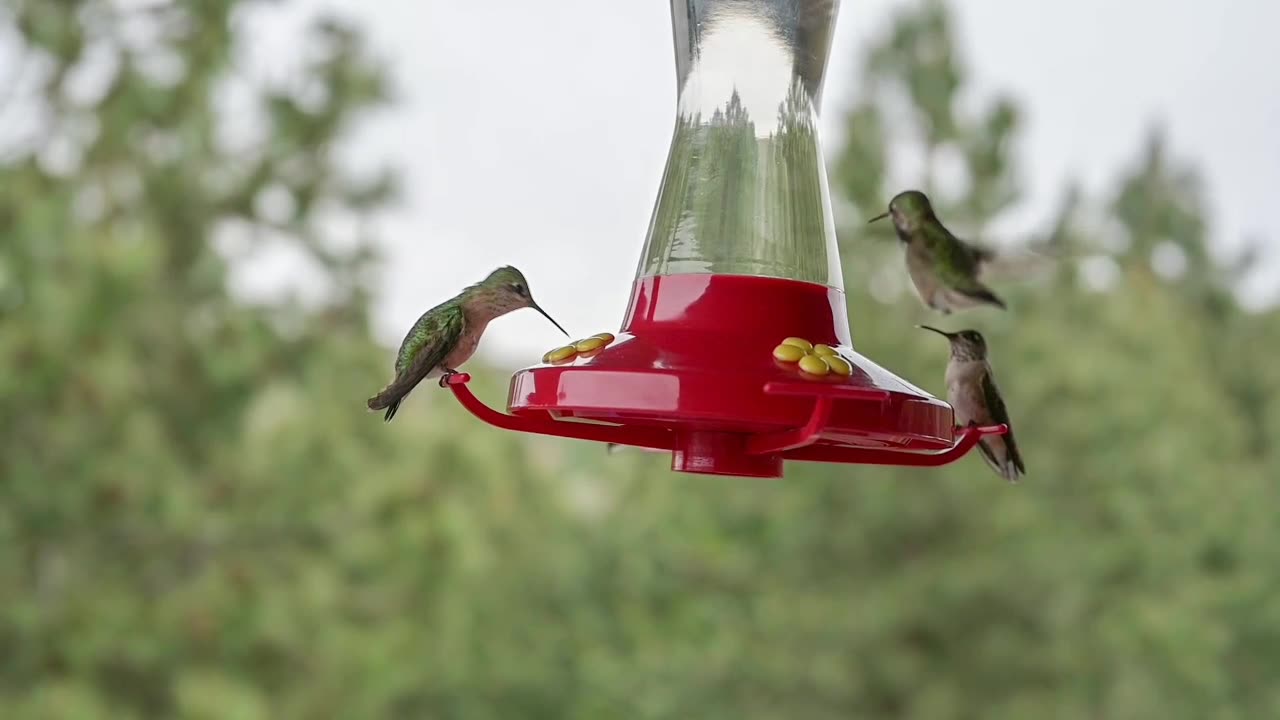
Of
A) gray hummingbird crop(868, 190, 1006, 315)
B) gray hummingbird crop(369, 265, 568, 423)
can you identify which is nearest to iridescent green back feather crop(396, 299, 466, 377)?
gray hummingbird crop(369, 265, 568, 423)

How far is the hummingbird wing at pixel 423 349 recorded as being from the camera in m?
1.67

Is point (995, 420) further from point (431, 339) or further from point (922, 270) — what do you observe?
point (431, 339)

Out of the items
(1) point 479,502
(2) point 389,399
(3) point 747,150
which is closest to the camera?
(2) point 389,399

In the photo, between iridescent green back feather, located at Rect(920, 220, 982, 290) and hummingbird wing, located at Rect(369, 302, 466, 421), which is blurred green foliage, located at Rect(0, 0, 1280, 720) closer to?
iridescent green back feather, located at Rect(920, 220, 982, 290)

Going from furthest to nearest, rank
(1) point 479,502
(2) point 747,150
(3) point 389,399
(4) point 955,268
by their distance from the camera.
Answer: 1. (1) point 479,502
2. (4) point 955,268
3. (2) point 747,150
4. (3) point 389,399

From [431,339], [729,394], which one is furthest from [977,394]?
[431,339]

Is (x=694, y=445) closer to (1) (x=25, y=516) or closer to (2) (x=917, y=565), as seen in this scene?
(1) (x=25, y=516)

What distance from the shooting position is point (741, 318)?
5.47 feet

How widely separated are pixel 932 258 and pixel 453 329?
0.75m

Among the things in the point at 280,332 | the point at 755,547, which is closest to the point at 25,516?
the point at 280,332

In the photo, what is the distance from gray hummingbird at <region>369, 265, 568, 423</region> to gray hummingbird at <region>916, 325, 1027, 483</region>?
0.60 m

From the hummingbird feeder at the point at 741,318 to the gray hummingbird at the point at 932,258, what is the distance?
0.65ft

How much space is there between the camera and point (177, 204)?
5801mm

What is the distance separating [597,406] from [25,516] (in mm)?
4342
